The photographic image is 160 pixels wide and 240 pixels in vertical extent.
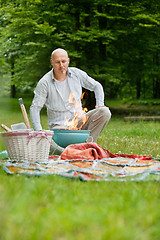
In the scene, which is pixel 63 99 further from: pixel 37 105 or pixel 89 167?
pixel 89 167

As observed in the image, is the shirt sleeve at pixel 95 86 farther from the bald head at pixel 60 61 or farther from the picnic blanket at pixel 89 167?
the picnic blanket at pixel 89 167

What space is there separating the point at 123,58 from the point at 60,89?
38.2ft

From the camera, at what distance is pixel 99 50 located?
1557 cm

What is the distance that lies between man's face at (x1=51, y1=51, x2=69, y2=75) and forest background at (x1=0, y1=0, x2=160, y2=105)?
8.71 meters

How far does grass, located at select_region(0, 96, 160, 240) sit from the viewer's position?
170 centimetres

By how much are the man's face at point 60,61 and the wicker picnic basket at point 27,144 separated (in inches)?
49.3

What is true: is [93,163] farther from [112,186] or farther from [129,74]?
[129,74]

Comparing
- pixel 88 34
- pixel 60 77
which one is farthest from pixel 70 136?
pixel 88 34

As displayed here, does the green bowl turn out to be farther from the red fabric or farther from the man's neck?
the man's neck

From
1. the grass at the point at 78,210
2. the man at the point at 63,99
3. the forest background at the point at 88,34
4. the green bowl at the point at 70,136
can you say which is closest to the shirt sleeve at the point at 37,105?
the man at the point at 63,99

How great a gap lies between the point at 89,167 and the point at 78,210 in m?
1.67

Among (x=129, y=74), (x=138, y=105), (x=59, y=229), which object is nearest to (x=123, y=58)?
(x=129, y=74)

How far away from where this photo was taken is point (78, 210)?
→ 2.08 metres

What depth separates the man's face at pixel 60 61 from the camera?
4.98m
